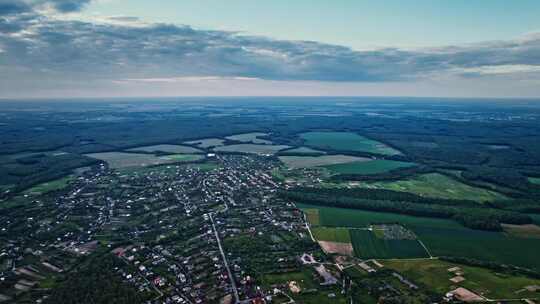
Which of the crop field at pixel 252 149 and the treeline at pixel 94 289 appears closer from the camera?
the treeline at pixel 94 289

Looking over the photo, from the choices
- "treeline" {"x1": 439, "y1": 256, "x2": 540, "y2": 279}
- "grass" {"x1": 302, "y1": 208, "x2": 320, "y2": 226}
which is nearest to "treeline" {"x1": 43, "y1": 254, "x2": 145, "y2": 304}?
"grass" {"x1": 302, "y1": 208, "x2": 320, "y2": 226}

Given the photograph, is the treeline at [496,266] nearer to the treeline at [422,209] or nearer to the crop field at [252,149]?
the treeline at [422,209]

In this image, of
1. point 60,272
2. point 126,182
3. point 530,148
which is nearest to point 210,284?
point 60,272

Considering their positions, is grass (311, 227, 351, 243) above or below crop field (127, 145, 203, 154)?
below

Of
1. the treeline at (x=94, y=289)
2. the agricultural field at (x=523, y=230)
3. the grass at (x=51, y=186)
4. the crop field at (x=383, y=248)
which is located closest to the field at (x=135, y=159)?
the grass at (x=51, y=186)

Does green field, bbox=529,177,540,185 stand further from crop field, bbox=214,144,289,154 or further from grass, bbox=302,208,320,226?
crop field, bbox=214,144,289,154

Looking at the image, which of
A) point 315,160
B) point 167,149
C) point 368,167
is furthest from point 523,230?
point 167,149
